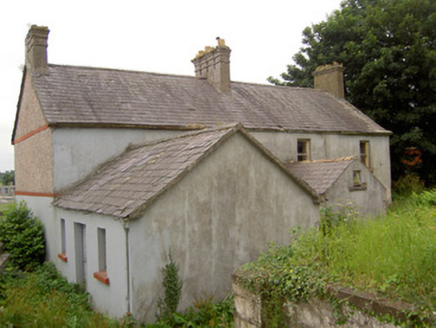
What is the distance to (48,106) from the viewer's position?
13906 millimetres

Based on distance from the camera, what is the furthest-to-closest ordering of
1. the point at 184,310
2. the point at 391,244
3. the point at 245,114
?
1. the point at 245,114
2. the point at 184,310
3. the point at 391,244

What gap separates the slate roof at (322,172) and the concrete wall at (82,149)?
6861 millimetres

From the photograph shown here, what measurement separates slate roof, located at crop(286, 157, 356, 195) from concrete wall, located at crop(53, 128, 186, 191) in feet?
22.5

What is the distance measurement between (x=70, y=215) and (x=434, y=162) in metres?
23.8

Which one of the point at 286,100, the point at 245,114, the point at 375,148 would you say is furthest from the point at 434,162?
the point at 245,114

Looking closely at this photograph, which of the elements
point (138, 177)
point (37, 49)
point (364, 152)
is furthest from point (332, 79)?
point (138, 177)

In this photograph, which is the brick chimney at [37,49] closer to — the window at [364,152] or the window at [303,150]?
the window at [303,150]

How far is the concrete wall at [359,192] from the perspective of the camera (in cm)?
1484

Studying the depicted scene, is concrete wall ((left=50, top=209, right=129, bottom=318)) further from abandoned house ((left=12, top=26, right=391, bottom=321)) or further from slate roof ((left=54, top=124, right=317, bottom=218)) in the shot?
slate roof ((left=54, top=124, right=317, bottom=218))

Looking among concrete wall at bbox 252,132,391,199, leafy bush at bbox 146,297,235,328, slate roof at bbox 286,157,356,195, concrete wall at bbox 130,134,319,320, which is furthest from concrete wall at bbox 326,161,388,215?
leafy bush at bbox 146,297,235,328

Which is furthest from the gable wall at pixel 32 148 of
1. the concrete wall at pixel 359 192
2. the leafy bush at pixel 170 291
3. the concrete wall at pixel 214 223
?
the concrete wall at pixel 359 192

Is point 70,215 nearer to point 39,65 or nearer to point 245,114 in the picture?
point 39,65

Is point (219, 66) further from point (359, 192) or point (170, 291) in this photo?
point (170, 291)

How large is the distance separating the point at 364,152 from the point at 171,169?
1575cm
